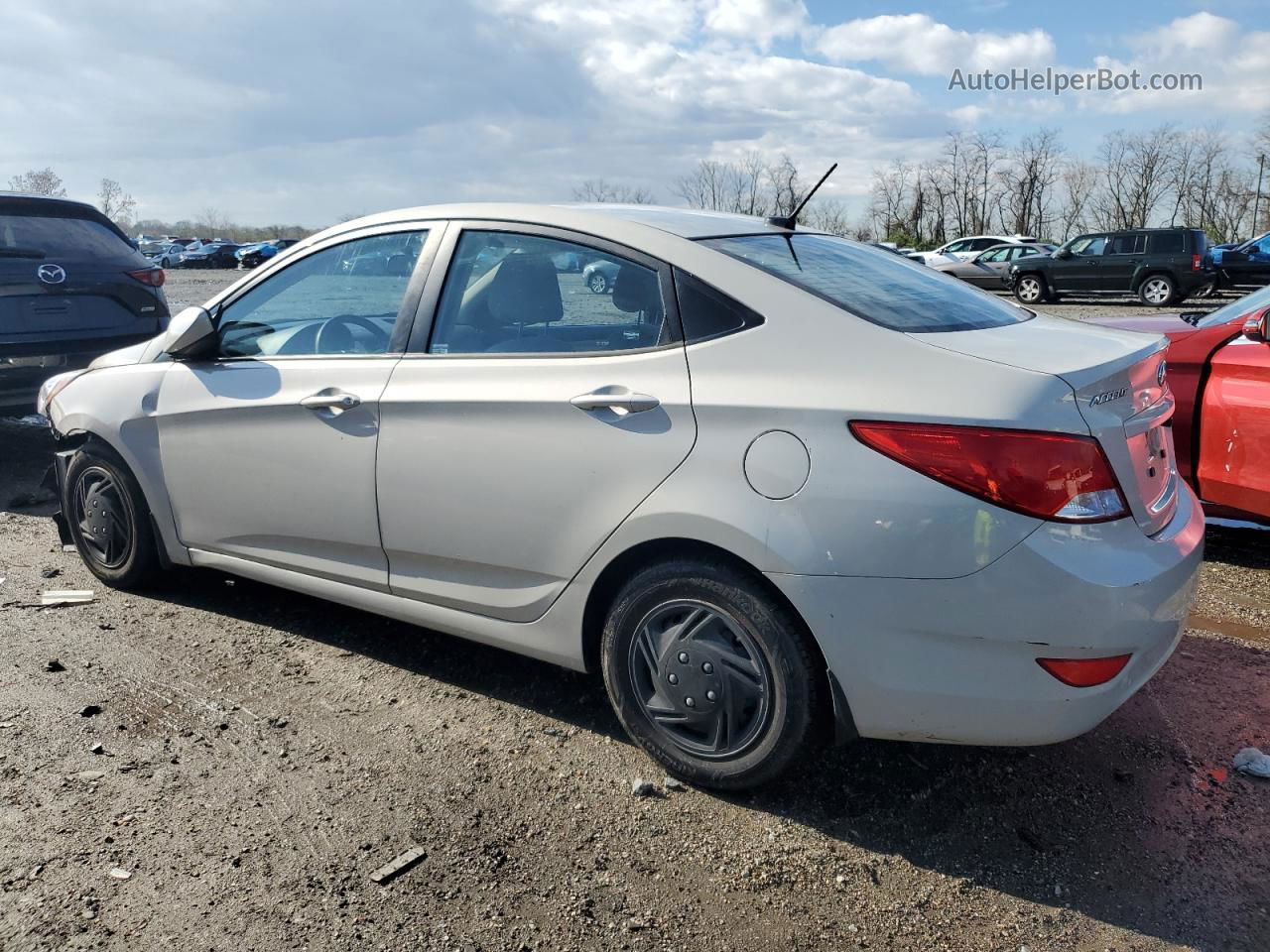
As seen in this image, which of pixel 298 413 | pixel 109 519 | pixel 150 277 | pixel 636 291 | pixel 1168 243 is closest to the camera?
pixel 636 291

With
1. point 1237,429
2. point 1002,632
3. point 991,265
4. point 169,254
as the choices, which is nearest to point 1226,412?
point 1237,429

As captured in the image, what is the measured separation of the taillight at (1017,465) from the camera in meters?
2.40

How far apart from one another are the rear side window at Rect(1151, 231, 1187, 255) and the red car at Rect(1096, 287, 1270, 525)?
67.3 ft

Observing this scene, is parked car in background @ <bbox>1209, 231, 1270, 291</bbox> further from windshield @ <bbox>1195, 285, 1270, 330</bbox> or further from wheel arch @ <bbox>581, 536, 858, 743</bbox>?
wheel arch @ <bbox>581, 536, 858, 743</bbox>

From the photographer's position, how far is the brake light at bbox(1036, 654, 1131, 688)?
2.45 m

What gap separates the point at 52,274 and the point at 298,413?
170 inches

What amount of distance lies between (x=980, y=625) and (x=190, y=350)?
10.5 ft

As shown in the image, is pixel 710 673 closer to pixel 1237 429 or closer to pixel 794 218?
pixel 794 218

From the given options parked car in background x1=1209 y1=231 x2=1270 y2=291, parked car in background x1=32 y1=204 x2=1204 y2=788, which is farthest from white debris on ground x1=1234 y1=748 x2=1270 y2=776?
parked car in background x1=1209 y1=231 x2=1270 y2=291

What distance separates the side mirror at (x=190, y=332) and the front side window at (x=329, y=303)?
72 mm

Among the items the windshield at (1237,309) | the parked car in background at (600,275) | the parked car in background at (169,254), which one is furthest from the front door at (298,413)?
the parked car in background at (169,254)

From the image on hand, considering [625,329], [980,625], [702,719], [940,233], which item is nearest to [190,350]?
[625,329]

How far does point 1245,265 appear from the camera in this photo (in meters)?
25.0

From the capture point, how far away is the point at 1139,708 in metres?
3.50
